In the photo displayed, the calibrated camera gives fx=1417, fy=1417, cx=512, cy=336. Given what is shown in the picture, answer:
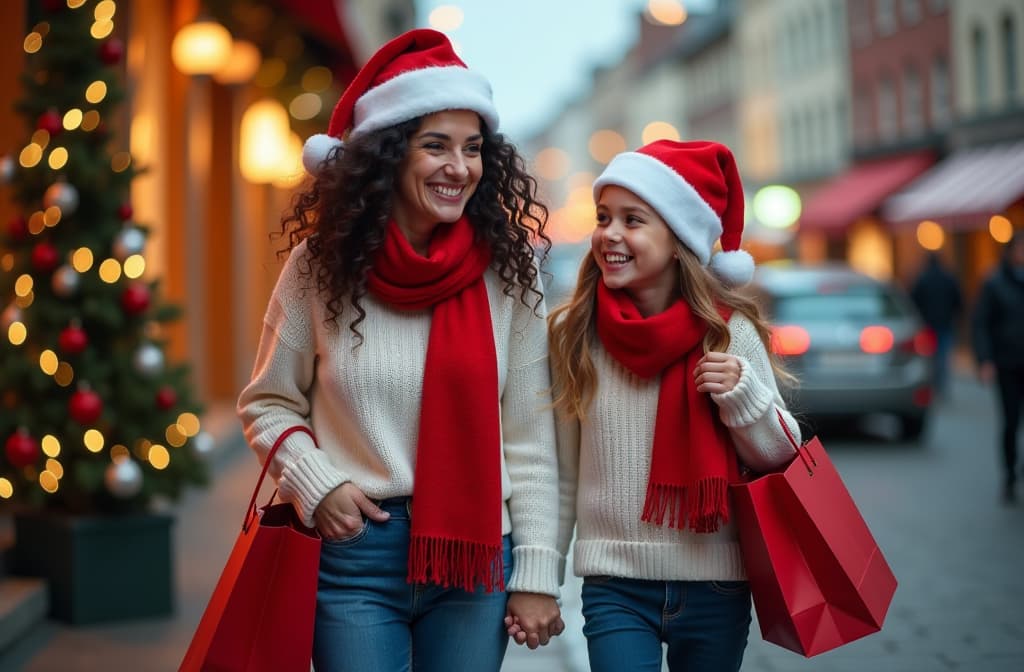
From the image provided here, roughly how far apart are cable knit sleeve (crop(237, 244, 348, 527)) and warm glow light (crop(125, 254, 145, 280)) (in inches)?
134

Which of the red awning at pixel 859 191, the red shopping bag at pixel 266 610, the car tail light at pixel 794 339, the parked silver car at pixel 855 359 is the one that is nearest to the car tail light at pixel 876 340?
the parked silver car at pixel 855 359

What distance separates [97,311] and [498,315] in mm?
3551

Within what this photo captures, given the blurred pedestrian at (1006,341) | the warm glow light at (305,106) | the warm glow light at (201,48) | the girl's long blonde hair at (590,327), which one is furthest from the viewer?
the warm glow light at (305,106)

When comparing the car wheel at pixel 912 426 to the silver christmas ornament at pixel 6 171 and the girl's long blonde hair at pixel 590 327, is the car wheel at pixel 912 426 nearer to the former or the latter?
the silver christmas ornament at pixel 6 171

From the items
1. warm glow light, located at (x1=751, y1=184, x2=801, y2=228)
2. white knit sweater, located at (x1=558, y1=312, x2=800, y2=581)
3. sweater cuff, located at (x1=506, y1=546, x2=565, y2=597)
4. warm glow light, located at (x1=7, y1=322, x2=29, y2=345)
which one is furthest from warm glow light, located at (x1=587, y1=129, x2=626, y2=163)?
sweater cuff, located at (x1=506, y1=546, x2=565, y2=597)

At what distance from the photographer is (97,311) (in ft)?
21.4

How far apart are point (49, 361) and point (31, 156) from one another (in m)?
0.98

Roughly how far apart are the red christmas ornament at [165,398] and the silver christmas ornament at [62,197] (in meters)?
0.93

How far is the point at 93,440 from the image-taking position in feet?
21.4

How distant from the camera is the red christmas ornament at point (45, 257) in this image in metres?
6.49

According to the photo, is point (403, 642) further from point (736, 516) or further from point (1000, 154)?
point (1000, 154)

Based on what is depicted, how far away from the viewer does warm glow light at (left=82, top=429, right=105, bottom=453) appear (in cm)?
651

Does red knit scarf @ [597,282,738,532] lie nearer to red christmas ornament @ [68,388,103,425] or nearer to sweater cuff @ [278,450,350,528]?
sweater cuff @ [278,450,350,528]

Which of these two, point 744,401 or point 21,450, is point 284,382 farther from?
point 21,450
